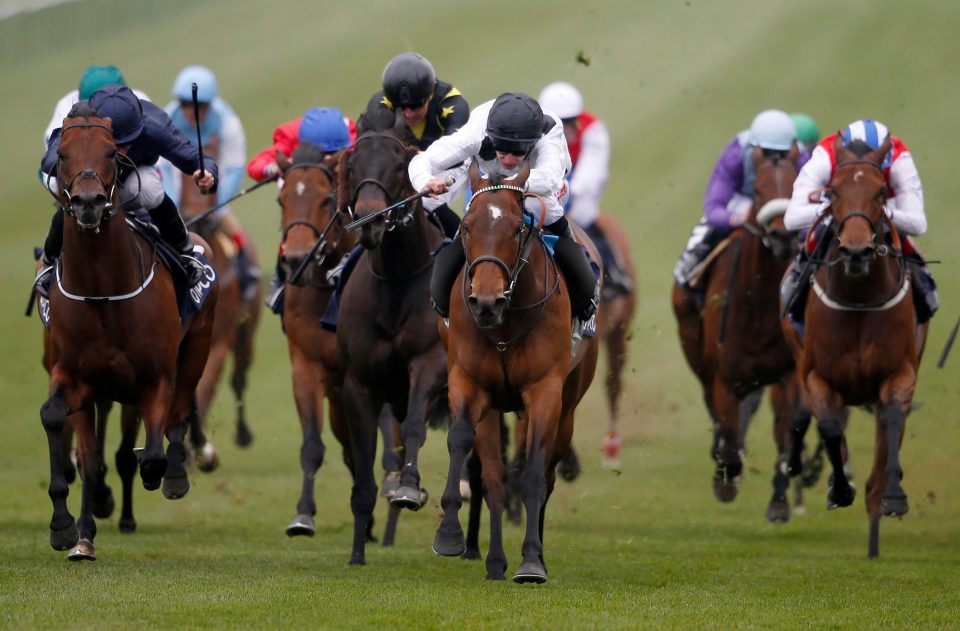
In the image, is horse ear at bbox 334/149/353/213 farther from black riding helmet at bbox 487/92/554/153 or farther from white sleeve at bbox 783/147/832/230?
white sleeve at bbox 783/147/832/230

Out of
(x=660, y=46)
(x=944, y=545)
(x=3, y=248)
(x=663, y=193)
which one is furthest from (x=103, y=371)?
(x=660, y=46)

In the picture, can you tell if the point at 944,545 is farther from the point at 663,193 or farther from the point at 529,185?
the point at 663,193

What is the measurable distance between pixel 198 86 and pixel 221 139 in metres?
0.51

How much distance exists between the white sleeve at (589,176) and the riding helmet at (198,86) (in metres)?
3.39

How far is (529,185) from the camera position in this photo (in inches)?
367

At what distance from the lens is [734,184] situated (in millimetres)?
13695

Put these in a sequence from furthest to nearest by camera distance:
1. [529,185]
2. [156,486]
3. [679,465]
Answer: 1. [679,465]
2. [156,486]
3. [529,185]

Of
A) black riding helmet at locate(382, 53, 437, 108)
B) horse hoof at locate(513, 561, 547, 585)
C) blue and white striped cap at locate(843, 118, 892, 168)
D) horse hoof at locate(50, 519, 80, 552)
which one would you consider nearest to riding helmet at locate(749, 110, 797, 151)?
blue and white striped cap at locate(843, 118, 892, 168)

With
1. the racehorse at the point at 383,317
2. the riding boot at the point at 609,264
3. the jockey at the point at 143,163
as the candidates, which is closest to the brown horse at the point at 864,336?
the racehorse at the point at 383,317

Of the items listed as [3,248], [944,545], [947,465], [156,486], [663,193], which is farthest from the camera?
[663,193]

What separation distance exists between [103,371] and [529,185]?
258cm

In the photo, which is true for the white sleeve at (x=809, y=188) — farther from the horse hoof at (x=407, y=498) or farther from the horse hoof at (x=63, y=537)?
the horse hoof at (x=63, y=537)

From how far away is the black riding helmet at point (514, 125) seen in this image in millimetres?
9312

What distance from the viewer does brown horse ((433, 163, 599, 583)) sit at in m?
8.95
